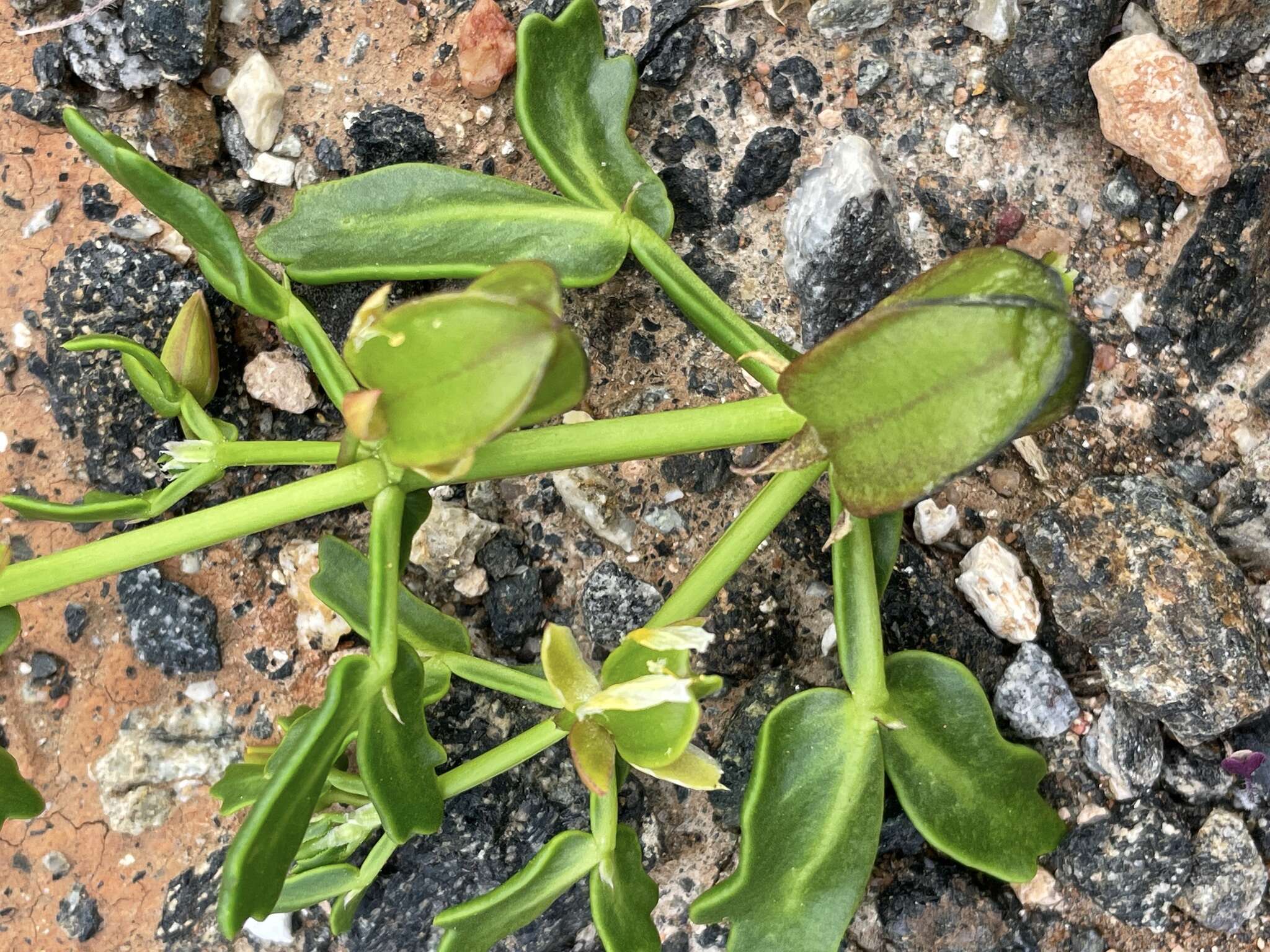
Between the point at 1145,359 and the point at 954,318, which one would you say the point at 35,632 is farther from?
the point at 1145,359

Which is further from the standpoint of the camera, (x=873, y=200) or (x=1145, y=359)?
(x=1145, y=359)

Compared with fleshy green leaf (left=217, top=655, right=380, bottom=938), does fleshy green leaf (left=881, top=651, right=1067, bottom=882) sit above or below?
below

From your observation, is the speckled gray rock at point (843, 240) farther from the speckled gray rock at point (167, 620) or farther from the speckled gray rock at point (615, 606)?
the speckled gray rock at point (167, 620)

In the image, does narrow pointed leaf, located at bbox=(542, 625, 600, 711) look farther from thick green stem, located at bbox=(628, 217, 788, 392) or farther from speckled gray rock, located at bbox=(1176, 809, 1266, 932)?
speckled gray rock, located at bbox=(1176, 809, 1266, 932)

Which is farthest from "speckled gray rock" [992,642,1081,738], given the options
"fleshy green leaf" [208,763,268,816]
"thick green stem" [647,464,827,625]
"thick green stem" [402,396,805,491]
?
"fleshy green leaf" [208,763,268,816]

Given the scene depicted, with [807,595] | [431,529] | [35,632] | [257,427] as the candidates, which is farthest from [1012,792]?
[35,632]

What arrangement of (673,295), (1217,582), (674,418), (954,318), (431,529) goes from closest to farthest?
(954,318) < (674,418) < (673,295) < (1217,582) < (431,529)

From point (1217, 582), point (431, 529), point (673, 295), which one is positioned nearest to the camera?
point (673, 295)

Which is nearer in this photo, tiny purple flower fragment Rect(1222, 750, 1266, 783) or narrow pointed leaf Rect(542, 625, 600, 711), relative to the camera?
narrow pointed leaf Rect(542, 625, 600, 711)
